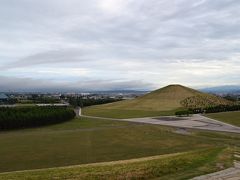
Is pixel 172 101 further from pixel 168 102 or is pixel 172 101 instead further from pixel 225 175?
pixel 225 175

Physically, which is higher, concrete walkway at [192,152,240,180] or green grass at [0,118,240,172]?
concrete walkway at [192,152,240,180]

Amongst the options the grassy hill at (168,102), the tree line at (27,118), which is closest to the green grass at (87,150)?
the tree line at (27,118)

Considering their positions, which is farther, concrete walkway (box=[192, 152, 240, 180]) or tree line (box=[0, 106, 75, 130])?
tree line (box=[0, 106, 75, 130])

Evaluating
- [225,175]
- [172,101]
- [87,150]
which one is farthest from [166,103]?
[225,175]

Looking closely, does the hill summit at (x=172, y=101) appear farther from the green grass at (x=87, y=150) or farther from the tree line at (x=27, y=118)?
the green grass at (x=87, y=150)

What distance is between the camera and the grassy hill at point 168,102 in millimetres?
115500

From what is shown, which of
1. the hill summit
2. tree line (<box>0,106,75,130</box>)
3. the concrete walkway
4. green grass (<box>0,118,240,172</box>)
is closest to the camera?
the concrete walkway

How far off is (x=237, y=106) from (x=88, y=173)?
9297 centimetres

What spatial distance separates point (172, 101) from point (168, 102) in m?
1.96

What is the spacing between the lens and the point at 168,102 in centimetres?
12562

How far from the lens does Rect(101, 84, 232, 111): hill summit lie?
117 metres

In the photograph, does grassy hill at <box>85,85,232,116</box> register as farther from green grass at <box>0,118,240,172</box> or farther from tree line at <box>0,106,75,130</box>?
green grass at <box>0,118,240,172</box>

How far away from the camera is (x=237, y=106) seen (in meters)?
98.1

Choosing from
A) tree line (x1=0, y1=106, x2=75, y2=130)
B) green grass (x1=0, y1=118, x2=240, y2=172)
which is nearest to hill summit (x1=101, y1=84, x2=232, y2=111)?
tree line (x1=0, y1=106, x2=75, y2=130)
